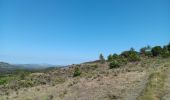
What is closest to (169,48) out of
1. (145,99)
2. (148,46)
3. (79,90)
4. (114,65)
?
(148,46)

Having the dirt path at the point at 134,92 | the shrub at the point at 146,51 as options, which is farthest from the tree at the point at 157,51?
the dirt path at the point at 134,92

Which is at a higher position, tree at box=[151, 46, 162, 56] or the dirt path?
tree at box=[151, 46, 162, 56]

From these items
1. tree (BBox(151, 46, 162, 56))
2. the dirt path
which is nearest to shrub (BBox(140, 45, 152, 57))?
tree (BBox(151, 46, 162, 56))

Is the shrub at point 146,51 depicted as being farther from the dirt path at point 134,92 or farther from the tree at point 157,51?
the dirt path at point 134,92

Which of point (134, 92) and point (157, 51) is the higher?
point (157, 51)

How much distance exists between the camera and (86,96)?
2764 cm

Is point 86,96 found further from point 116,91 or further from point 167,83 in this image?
point 167,83

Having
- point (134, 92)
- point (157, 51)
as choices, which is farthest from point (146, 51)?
point (134, 92)

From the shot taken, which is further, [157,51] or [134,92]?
[157,51]

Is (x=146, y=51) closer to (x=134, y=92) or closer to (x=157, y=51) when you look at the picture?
(x=157, y=51)

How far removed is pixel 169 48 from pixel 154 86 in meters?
77.0

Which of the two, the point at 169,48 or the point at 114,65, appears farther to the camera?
the point at 169,48

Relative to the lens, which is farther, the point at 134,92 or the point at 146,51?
the point at 146,51

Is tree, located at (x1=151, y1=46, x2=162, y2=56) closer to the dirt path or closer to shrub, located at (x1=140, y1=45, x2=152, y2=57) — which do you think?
shrub, located at (x1=140, y1=45, x2=152, y2=57)
